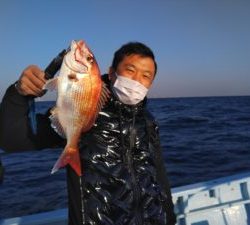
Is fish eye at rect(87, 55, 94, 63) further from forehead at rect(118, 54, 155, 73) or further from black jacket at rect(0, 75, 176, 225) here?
forehead at rect(118, 54, 155, 73)

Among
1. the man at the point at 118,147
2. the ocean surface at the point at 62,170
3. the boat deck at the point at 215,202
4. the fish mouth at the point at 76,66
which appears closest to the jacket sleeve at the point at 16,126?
the man at the point at 118,147

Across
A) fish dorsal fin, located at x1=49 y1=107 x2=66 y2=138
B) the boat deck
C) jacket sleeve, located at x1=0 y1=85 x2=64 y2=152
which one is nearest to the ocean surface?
the boat deck

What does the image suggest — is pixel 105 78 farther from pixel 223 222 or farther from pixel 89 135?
pixel 223 222

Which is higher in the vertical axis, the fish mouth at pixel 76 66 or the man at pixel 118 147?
the fish mouth at pixel 76 66

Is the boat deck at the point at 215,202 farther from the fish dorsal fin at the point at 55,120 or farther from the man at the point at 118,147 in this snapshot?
the fish dorsal fin at the point at 55,120

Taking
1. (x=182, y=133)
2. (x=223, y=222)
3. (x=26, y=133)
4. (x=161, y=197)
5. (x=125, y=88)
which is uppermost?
(x=125, y=88)

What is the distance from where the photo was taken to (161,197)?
281cm

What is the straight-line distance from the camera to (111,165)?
8.30 feet

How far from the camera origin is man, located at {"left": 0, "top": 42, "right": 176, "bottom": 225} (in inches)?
88.5

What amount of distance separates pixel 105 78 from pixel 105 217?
1103mm

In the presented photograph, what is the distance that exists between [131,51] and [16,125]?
3.71 feet

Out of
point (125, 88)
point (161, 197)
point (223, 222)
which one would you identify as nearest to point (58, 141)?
point (125, 88)

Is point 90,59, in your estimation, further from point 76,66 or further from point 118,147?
point 118,147

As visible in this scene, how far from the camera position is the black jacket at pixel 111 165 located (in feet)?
7.76
